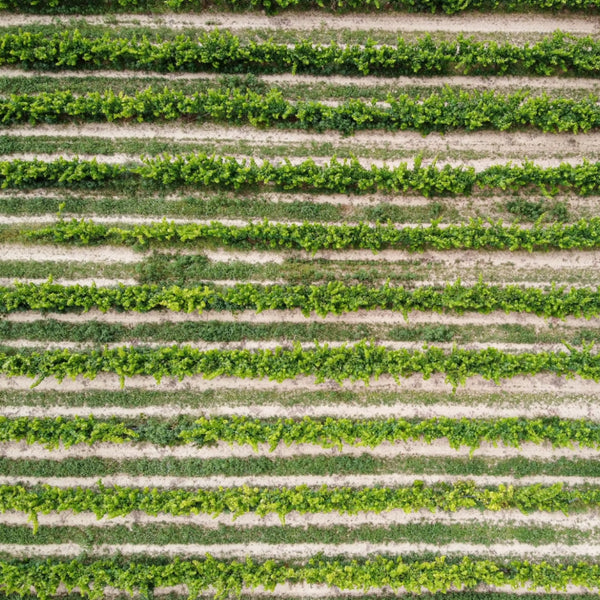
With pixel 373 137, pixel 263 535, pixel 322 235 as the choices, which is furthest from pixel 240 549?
pixel 373 137

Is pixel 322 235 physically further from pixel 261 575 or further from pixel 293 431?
pixel 261 575

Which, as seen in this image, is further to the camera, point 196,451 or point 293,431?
point 196,451

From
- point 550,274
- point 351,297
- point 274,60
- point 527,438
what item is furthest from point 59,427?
point 550,274

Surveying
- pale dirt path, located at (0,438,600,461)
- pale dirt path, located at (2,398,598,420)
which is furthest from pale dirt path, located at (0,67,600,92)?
pale dirt path, located at (0,438,600,461)

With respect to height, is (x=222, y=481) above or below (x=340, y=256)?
below

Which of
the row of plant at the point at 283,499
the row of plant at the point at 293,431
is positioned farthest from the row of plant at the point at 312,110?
the row of plant at the point at 283,499
